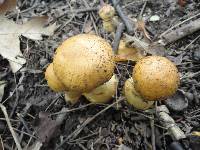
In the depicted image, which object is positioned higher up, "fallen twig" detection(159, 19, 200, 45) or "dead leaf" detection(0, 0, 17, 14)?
"dead leaf" detection(0, 0, 17, 14)

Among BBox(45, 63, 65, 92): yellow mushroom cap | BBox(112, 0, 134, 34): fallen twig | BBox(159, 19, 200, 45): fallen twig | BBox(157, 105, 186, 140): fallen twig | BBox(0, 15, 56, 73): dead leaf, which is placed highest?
BBox(0, 15, 56, 73): dead leaf

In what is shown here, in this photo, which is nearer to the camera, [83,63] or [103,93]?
[83,63]

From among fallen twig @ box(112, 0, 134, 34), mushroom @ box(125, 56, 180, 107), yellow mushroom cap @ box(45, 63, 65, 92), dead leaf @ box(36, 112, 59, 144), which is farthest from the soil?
mushroom @ box(125, 56, 180, 107)

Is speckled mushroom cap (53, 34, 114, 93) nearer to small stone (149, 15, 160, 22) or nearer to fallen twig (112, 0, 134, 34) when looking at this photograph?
fallen twig (112, 0, 134, 34)

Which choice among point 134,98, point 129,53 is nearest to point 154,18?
point 129,53

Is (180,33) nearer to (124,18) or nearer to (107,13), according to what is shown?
(124,18)

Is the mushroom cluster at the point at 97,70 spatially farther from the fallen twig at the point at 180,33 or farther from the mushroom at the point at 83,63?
the fallen twig at the point at 180,33
